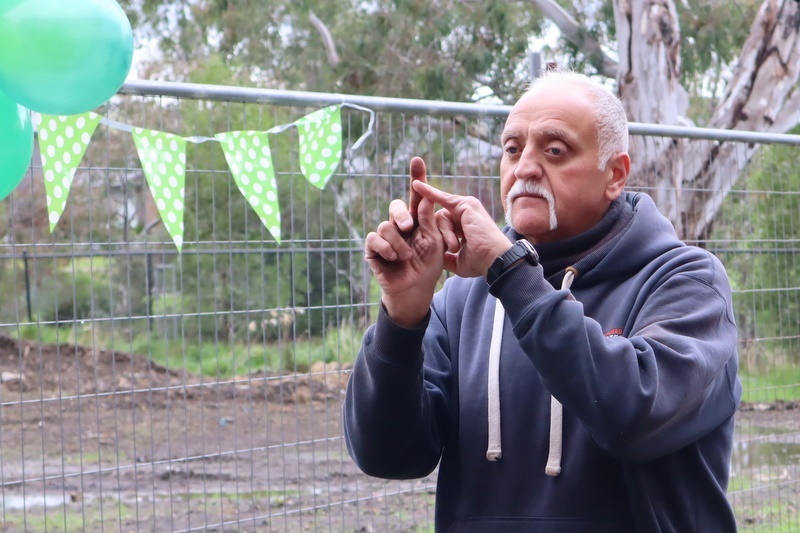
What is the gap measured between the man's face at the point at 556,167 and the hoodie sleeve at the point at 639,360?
0.25m

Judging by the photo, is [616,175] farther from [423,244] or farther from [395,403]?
[395,403]

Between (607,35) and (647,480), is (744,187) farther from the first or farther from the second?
(607,35)

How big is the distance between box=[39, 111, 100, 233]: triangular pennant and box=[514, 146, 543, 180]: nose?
1956 millimetres

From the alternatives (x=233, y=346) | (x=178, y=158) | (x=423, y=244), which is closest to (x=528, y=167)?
(x=423, y=244)

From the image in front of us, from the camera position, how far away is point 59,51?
7.75 feet

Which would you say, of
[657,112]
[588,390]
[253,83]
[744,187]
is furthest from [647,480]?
[253,83]

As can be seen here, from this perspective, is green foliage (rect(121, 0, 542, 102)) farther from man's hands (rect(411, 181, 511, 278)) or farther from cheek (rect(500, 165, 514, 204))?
man's hands (rect(411, 181, 511, 278))

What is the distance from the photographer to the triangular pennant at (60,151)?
3.45 metres

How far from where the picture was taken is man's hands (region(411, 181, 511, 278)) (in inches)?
72.0

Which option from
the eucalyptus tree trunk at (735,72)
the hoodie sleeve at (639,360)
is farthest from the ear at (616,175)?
the eucalyptus tree trunk at (735,72)

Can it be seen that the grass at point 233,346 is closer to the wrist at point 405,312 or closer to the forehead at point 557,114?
the wrist at point 405,312

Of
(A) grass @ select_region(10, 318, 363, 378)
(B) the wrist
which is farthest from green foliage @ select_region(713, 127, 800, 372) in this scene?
(B) the wrist

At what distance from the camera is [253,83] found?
67.3 feet

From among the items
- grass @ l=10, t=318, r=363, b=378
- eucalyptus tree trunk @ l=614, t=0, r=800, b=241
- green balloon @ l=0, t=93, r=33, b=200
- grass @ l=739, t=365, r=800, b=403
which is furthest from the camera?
eucalyptus tree trunk @ l=614, t=0, r=800, b=241
